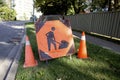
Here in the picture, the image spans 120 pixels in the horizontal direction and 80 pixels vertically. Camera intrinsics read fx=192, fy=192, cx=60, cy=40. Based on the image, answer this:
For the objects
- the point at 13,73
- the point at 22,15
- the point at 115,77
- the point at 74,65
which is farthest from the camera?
the point at 22,15

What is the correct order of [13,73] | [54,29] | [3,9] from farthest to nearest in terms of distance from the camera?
[3,9] → [54,29] → [13,73]

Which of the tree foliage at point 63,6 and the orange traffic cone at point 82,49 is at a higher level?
the tree foliage at point 63,6

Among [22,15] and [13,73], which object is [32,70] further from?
[22,15]

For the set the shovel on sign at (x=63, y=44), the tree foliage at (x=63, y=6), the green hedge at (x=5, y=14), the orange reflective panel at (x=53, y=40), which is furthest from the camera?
the green hedge at (x=5, y=14)

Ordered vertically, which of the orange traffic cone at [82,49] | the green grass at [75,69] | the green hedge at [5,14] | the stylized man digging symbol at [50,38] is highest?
the stylized man digging symbol at [50,38]

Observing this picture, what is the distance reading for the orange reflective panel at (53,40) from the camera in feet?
18.6

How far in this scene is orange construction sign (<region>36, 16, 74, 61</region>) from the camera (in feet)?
18.6

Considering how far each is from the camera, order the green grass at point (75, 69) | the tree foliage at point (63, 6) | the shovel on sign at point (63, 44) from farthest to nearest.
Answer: the tree foliage at point (63, 6), the shovel on sign at point (63, 44), the green grass at point (75, 69)

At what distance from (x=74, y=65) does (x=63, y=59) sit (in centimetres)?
70

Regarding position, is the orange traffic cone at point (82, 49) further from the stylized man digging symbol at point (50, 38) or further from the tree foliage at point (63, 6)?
the tree foliage at point (63, 6)

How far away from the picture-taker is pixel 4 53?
7758 mm

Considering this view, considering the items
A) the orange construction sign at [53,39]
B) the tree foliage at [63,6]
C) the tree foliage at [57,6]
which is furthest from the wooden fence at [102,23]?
the tree foliage at [57,6]

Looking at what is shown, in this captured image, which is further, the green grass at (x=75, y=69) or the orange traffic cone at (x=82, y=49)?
the orange traffic cone at (x=82, y=49)

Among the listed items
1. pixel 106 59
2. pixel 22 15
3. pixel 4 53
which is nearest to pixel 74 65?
pixel 106 59
